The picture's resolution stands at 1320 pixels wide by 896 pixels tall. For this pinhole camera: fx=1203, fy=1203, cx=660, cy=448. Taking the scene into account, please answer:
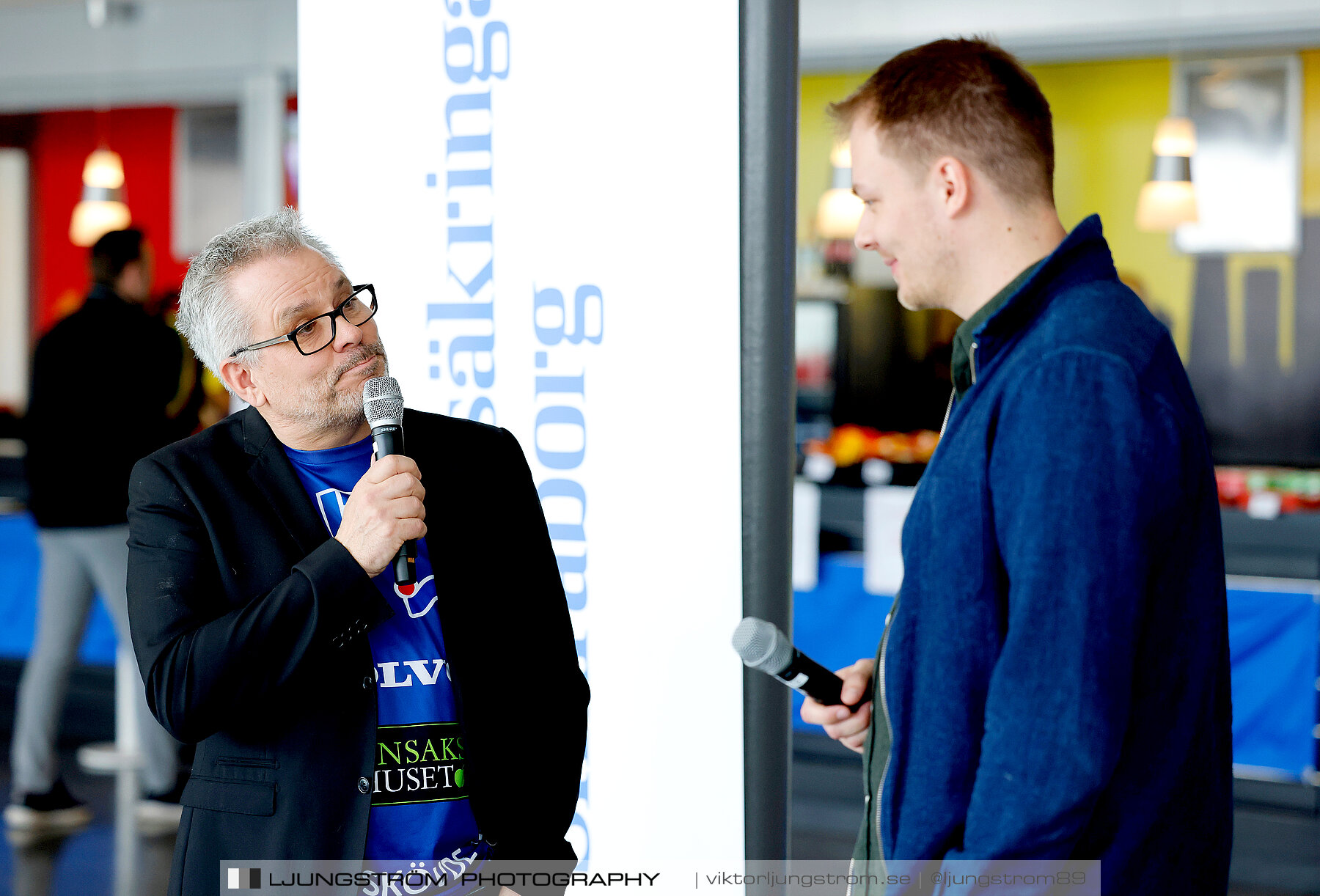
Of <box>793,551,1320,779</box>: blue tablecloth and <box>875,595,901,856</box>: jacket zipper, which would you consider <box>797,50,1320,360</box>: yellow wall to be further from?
<box>875,595,901,856</box>: jacket zipper

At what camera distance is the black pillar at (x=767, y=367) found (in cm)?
173

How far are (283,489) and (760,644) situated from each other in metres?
0.64

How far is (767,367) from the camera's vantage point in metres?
1.75

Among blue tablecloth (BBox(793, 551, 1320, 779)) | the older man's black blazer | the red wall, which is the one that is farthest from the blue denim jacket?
the red wall

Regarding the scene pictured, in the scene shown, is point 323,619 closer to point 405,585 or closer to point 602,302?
point 405,585

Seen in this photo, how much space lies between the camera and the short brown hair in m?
1.21

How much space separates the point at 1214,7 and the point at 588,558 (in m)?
5.51

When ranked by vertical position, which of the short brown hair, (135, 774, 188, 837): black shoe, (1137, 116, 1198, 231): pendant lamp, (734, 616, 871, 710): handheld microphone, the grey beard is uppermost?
(1137, 116, 1198, 231): pendant lamp

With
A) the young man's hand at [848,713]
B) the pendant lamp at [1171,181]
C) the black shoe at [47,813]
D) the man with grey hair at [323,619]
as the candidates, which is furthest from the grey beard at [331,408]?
the pendant lamp at [1171,181]

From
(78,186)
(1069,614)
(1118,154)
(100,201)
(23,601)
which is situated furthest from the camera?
(78,186)

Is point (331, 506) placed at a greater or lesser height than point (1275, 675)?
greater

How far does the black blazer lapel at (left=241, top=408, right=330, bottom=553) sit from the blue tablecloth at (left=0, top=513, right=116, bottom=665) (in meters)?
4.27

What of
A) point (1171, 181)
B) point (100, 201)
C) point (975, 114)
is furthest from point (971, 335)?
point (100, 201)

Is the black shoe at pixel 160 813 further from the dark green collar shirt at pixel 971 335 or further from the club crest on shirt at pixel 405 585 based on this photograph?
the dark green collar shirt at pixel 971 335
